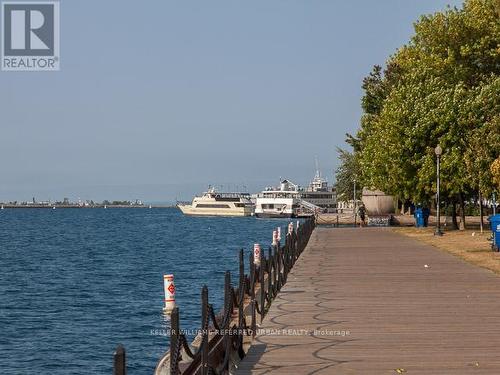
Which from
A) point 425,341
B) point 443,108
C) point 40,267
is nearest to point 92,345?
point 425,341

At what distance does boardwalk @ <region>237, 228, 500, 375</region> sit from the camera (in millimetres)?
13406

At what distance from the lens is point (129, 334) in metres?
25.9

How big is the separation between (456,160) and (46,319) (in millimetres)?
31904

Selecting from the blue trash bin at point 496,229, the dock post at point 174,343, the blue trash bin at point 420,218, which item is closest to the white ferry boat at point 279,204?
the blue trash bin at point 420,218

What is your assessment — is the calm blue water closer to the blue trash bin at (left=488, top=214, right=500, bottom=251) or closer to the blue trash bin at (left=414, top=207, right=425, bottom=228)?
the blue trash bin at (left=488, top=214, right=500, bottom=251)

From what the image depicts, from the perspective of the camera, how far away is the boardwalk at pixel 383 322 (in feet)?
44.0

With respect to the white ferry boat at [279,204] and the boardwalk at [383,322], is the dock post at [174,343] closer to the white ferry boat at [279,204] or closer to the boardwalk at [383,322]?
the boardwalk at [383,322]

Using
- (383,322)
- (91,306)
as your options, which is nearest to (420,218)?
(91,306)

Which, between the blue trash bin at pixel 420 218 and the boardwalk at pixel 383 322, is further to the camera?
the blue trash bin at pixel 420 218

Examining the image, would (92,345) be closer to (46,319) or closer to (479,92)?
(46,319)

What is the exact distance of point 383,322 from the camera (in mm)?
17594

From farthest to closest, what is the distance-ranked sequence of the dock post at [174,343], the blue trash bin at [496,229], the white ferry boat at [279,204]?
the white ferry boat at [279,204] < the blue trash bin at [496,229] < the dock post at [174,343]

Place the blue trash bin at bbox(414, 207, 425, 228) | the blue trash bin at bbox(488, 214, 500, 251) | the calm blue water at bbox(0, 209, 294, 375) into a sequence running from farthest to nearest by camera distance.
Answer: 1. the blue trash bin at bbox(414, 207, 425, 228)
2. the blue trash bin at bbox(488, 214, 500, 251)
3. the calm blue water at bbox(0, 209, 294, 375)

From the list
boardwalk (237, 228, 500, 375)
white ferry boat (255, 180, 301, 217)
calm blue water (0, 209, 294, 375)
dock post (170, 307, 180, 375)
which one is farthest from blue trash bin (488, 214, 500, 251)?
white ferry boat (255, 180, 301, 217)
